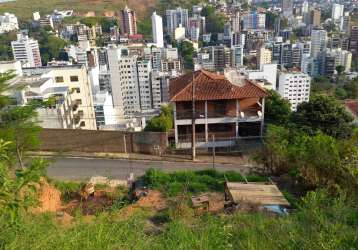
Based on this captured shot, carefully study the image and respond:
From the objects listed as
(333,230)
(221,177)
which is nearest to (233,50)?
(221,177)

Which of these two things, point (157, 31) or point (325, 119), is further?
point (157, 31)

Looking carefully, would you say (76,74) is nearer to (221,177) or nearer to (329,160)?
(221,177)

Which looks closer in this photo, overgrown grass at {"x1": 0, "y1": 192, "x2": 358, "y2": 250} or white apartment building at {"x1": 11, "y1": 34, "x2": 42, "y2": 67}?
overgrown grass at {"x1": 0, "y1": 192, "x2": 358, "y2": 250}

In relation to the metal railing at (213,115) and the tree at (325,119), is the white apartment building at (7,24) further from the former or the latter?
the tree at (325,119)

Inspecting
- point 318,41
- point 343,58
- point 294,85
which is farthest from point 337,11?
point 294,85

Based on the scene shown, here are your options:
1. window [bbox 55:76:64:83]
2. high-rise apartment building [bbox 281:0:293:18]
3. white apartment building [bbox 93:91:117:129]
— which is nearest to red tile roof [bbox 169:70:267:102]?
window [bbox 55:76:64:83]

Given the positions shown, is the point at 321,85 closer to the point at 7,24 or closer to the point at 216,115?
the point at 216,115

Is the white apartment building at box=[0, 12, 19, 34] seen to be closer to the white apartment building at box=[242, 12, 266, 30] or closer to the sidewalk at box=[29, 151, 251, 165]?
the white apartment building at box=[242, 12, 266, 30]
